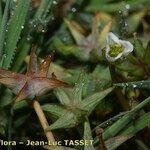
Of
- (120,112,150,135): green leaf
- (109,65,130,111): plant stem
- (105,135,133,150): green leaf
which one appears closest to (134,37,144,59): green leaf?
(109,65,130,111): plant stem

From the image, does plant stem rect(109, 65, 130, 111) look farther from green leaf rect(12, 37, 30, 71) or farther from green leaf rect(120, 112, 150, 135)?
green leaf rect(12, 37, 30, 71)

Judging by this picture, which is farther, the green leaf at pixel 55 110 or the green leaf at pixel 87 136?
the green leaf at pixel 55 110

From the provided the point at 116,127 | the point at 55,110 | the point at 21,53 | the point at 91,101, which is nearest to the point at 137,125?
the point at 116,127

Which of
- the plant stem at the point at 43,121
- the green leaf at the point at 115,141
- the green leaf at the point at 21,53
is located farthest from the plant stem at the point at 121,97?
the green leaf at the point at 21,53

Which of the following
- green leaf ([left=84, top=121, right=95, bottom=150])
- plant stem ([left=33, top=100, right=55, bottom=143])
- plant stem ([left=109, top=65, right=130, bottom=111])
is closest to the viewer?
green leaf ([left=84, top=121, right=95, bottom=150])

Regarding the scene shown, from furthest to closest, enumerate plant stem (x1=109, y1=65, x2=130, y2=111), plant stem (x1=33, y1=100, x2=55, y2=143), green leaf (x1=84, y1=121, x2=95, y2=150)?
plant stem (x1=109, y1=65, x2=130, y2=111)
plant stem (x1=33, y1=100, x2=55, y2=143)
green leaf (x1=84, y1=121, x2=95, y2=150)

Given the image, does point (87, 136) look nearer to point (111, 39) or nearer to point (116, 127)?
point (116, 127)

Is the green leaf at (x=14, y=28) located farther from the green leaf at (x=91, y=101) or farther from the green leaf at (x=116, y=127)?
the green leaf at (x=116, y=127)
